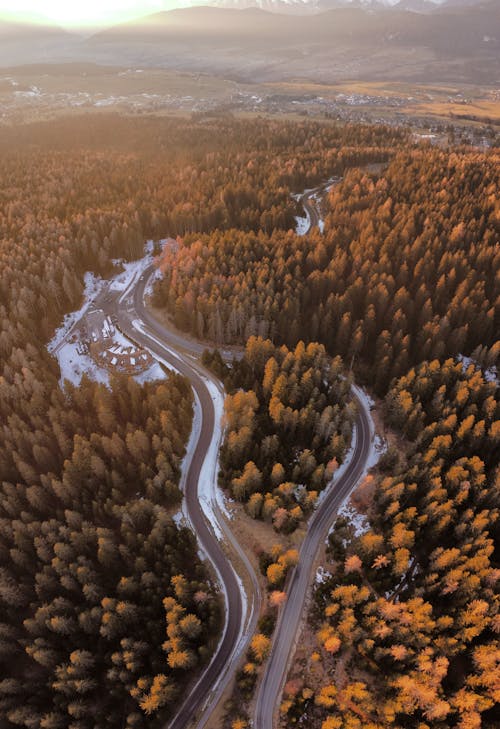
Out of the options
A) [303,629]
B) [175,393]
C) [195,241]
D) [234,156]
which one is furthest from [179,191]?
[303,629]

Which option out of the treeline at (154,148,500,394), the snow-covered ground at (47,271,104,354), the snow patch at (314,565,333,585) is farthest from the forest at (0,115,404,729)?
the treeline at (154,148,500,394)

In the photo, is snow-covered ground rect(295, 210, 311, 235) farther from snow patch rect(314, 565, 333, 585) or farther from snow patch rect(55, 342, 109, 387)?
snow patch rect(314, 565, 333, 585)

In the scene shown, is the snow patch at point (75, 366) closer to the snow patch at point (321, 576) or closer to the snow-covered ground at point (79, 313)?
the snow-covered ground at point (79, 313)

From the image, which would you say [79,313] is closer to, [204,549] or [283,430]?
[283,430]

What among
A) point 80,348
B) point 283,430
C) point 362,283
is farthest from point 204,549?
point 362,283

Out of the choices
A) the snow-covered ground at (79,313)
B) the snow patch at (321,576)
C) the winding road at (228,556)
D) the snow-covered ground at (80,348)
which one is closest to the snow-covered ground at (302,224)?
the snow-covered ground at (80,348)

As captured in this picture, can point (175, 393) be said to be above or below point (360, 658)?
above

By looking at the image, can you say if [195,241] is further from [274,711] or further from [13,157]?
[13,157]
